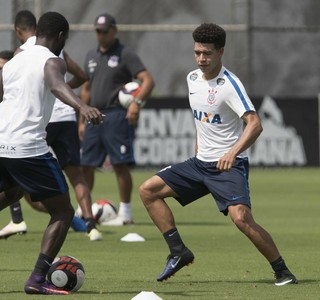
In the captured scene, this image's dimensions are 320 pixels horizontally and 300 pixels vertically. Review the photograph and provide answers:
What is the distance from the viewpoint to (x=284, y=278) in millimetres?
10023

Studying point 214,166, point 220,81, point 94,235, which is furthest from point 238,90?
point 94,235

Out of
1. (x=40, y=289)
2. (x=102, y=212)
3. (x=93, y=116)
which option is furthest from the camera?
(x=102, y=212)

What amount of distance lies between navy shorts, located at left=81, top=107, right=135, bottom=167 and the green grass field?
3.09 ft

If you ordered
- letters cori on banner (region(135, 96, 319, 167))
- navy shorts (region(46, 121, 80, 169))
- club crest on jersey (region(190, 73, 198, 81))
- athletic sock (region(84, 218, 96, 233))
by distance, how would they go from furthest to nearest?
letters cori on banner (region(135, 96, 319, 167))
navy shorts (region(46, 121, 80, 169))
athletic sock (region(84, 218, 96, 233))
club crest on jersey (region(190, 73, 198, 81))

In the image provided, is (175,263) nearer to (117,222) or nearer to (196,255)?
(196,255)

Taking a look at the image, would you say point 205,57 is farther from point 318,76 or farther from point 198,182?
point 318,76

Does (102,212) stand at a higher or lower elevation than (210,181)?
lower

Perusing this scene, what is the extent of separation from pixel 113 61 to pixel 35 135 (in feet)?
23.0

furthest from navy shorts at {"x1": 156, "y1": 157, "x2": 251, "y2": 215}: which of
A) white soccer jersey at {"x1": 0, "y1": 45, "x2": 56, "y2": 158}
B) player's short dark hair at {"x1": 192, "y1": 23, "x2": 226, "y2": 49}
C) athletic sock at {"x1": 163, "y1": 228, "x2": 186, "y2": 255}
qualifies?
white soccer jersey at {"x1": 0, "y1": 45, "x2": 56, "y2": 158}

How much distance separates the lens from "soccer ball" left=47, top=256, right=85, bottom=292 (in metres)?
9.44

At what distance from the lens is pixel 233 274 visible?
35.3ft

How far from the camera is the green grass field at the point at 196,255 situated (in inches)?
379

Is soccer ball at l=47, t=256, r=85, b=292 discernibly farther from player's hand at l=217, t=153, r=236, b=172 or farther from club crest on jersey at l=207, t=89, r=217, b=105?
club crest on jersey at l=207, t=89, r=217, b=105

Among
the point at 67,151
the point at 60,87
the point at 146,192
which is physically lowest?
the point at 67,151
